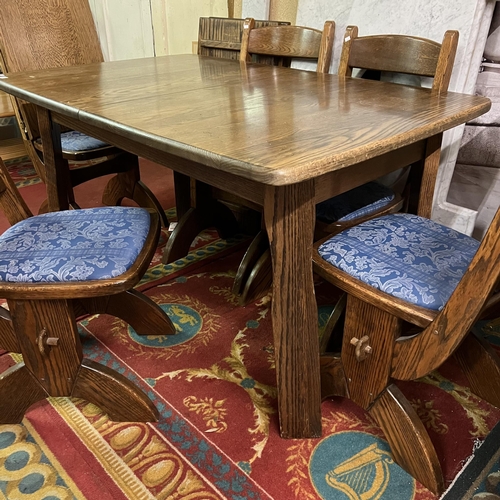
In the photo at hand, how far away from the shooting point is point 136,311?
1.57 m

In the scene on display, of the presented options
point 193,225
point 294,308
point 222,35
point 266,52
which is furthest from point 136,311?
point 222,35

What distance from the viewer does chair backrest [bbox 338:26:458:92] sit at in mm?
1427

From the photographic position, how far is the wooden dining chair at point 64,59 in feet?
6.91

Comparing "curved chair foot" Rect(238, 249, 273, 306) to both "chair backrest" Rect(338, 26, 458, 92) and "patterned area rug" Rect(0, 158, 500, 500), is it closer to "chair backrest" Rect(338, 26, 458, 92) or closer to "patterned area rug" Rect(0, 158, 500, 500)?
"patterned area rug" Rect(0, 158, 500, 500)

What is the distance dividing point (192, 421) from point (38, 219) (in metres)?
0.71

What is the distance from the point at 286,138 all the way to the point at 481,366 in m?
0.89

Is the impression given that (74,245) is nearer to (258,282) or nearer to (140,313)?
(140,313)

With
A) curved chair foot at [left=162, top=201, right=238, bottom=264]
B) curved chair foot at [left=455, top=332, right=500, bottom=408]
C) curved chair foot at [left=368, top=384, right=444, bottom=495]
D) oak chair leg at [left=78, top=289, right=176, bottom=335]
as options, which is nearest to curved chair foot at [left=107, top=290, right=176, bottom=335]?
oak chair leg at [left=78, top=289, right=176, bottom=335]

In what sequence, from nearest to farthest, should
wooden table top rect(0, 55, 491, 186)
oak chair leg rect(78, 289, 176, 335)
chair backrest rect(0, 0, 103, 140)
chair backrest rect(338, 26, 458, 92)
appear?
1. wooden table top rect(0, 55, 491, 186)
2. chair backrest rect(338, 26, 458, 92)
3. oak chair leg rect(78, 289, 176, 335)
4. chair backrest rect(0, 0, 103, 140)

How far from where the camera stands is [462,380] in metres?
1.43

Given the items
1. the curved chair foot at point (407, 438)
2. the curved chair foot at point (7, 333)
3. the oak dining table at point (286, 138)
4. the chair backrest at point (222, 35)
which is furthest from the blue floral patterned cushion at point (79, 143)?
the curved chair foot at point (407, 438)

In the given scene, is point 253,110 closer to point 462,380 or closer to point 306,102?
point 306,102

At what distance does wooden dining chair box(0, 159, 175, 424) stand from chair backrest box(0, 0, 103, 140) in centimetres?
111

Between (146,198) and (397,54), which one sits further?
(146,198)
